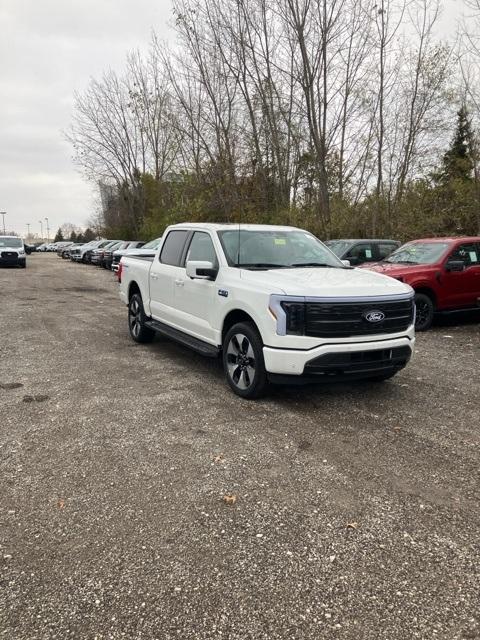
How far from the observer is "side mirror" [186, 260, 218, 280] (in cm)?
560

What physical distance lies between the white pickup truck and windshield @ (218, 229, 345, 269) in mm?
13

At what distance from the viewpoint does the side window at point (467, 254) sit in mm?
9742

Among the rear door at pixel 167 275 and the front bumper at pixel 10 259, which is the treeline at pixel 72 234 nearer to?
the front bumper at pixel 10 259

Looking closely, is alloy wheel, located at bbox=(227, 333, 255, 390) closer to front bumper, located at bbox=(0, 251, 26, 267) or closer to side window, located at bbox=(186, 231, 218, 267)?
side window, located at bbox=(186, 231, 218, 267)

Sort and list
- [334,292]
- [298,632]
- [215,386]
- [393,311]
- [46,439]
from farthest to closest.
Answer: [215,386]
[393,311]
[334,292]
[46,439]
[298,632]

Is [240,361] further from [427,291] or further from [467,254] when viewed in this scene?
[467,254]

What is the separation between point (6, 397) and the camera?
5320 millimetres

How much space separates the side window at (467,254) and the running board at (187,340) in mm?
5911

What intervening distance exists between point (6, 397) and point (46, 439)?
1.42m

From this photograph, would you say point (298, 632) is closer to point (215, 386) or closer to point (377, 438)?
point (377, 438)

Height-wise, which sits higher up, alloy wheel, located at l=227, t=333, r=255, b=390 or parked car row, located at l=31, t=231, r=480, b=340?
parked car row, located at l=31, t=231, r=480, b=340

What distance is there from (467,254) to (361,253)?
3.27m

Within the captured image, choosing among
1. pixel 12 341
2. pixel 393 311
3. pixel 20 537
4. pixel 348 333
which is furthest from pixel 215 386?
pixel 12 341

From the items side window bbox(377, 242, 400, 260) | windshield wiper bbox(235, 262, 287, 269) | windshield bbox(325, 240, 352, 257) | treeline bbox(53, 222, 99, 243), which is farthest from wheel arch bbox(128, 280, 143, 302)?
treeline bbox(53, 222, 99, 243)
